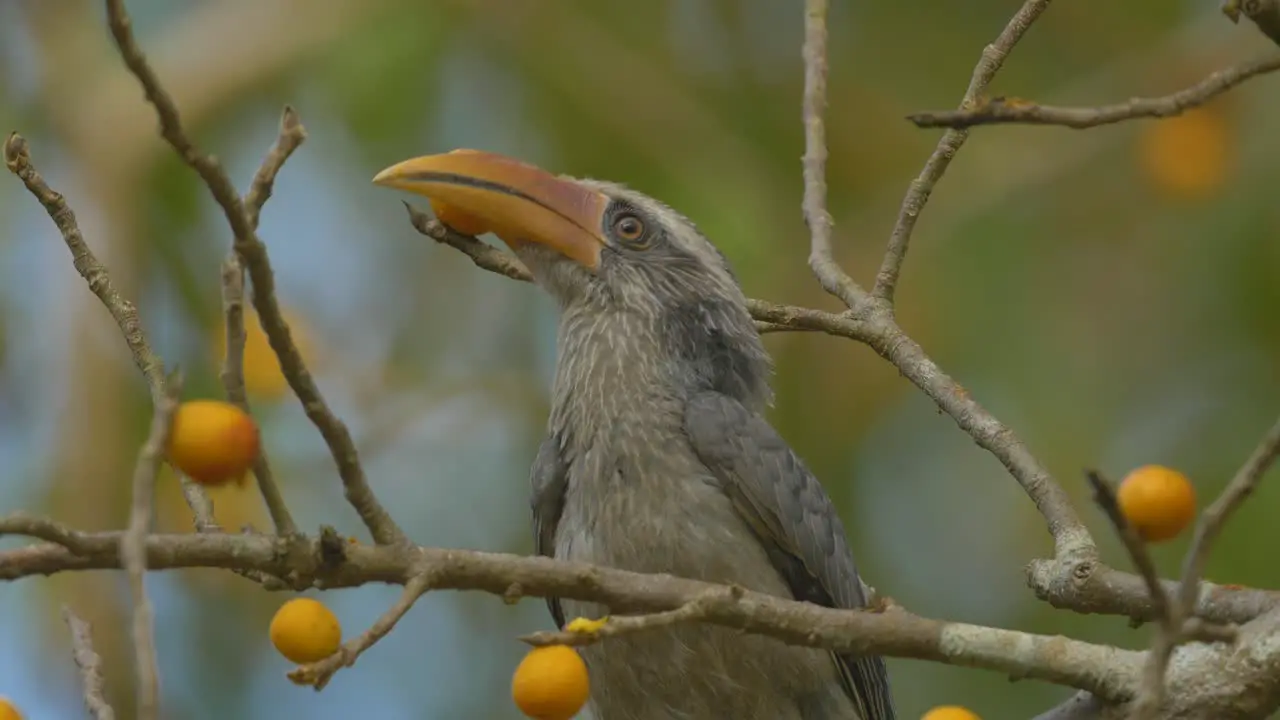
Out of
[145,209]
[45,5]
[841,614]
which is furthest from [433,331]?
[841,614]

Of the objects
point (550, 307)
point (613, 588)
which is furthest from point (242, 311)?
point (550, 307)

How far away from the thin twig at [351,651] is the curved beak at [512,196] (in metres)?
1.51

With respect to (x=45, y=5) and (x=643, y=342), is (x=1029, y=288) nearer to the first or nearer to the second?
(x=643, y=342)

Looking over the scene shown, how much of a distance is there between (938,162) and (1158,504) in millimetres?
1330

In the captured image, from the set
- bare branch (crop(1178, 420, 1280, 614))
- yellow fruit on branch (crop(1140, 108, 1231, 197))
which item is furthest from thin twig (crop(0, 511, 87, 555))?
yellow fruit on branch (crop(1140, 108, 1231, 197))

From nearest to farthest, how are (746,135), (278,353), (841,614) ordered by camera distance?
(278,353) < (841,614) < (746,135)

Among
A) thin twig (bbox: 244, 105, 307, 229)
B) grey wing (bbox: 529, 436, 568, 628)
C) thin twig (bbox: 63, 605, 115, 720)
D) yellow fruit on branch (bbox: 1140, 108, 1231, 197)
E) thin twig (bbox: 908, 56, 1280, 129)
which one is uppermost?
yellow fruit on branch (bbox: 1140, 108, 1231, 197)

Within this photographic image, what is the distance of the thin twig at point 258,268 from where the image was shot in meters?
1.83

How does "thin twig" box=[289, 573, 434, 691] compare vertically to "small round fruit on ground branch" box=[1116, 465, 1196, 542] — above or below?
below

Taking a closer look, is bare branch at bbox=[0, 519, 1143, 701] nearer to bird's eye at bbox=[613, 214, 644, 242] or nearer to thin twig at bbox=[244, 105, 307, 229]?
thin twig at bbox=[244, 105, 307, 229]

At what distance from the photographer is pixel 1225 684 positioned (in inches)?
93.4

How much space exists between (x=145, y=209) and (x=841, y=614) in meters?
4.51

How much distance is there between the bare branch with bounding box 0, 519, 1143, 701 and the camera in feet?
6.45

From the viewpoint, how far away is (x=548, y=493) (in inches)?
146
